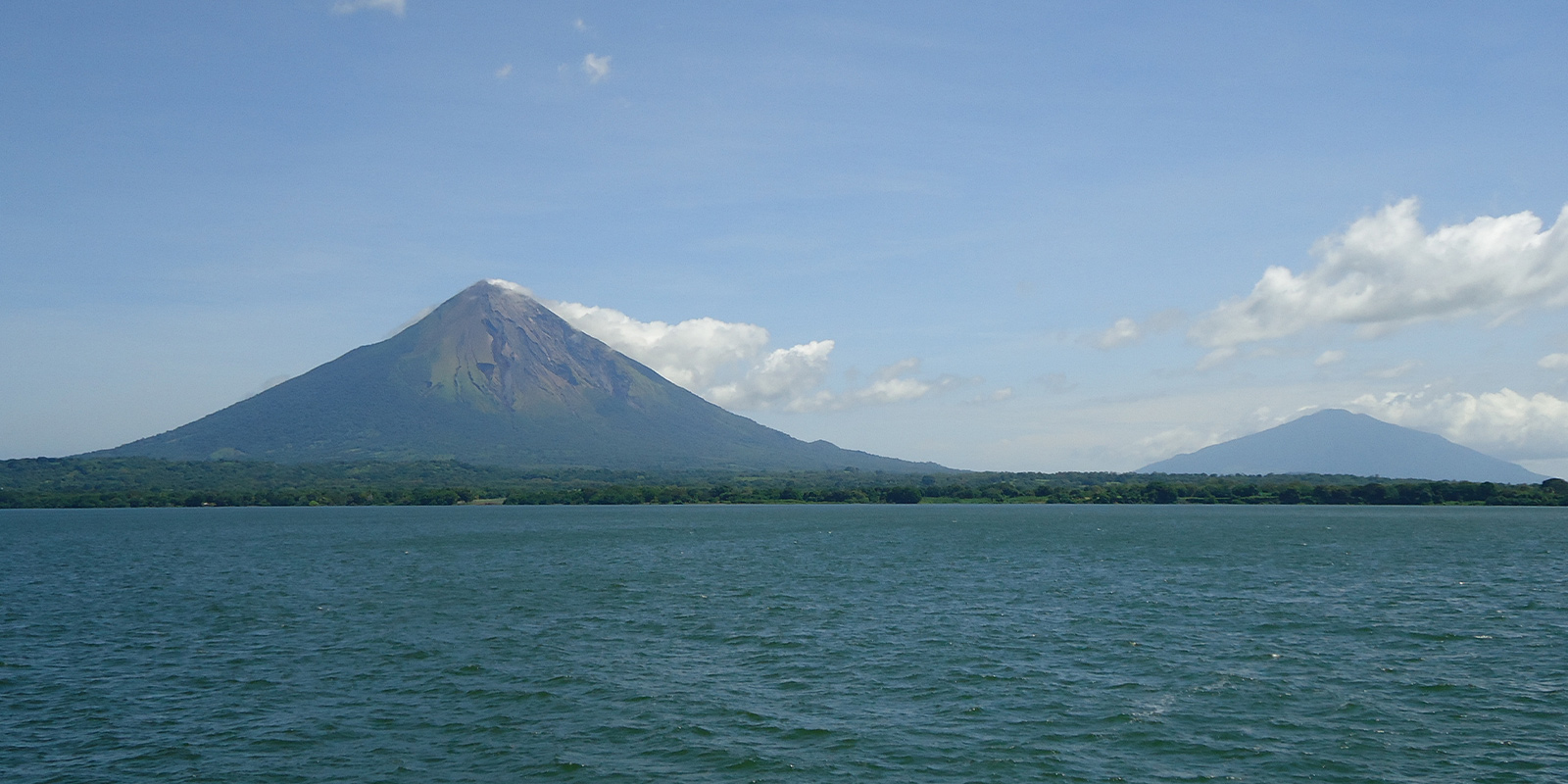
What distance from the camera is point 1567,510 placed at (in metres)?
174

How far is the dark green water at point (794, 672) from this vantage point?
23.1 metres

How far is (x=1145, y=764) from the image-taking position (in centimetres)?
2238

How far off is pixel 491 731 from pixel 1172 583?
43.3 m

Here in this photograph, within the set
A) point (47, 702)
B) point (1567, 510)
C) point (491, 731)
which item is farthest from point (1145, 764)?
point (1567, 510)

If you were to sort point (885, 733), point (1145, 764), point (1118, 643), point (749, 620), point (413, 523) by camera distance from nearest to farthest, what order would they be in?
point (1145, 764) → point (885, 733) → point (1118, 643) → point (749, 620) → point (413, 523)

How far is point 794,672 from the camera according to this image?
106ft

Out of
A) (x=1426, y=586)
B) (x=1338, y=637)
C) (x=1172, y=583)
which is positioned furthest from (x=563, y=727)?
(x=1426, y=586)

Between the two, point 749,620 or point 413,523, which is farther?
point 413,523

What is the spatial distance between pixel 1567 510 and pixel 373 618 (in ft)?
657

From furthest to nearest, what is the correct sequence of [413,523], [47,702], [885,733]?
[413,523] → [47,702] → [885,733]

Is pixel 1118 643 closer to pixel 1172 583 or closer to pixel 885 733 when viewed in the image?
pixel 885 733

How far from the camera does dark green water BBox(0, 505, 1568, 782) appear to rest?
23094mm

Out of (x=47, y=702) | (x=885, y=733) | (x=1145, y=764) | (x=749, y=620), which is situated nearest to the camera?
(x=1145, y=764)

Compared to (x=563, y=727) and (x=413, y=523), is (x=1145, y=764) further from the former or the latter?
(x=413, y=523)
